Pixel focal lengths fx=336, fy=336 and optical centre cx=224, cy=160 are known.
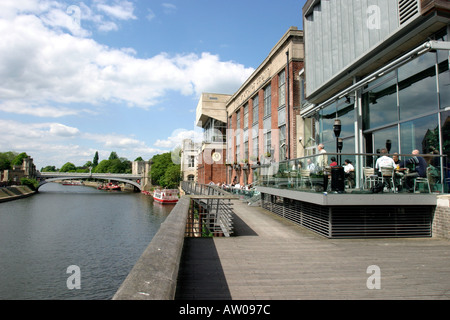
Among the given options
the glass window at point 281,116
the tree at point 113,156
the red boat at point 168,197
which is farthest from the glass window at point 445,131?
the tree at point 113,156

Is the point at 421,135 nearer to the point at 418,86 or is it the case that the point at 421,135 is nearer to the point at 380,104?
the point at 418,86

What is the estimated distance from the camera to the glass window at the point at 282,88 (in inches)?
853

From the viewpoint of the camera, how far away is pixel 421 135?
Answer: 10078 mm

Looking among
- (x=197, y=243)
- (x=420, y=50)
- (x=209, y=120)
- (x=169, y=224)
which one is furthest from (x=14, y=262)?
(x=209, y=120)

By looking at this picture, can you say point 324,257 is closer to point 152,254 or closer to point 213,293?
point 213,293

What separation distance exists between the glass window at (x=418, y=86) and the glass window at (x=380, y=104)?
0.42 metres

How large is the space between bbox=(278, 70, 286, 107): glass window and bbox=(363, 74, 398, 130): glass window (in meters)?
8.75

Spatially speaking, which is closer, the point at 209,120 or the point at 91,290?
the point at 91,290

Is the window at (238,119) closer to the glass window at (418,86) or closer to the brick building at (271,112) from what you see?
the brick building at (271,112)

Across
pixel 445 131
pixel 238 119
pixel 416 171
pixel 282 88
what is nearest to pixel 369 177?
pixel 416 171

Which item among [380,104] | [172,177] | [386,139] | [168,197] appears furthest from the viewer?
[172,177]

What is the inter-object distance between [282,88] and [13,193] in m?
66.9
